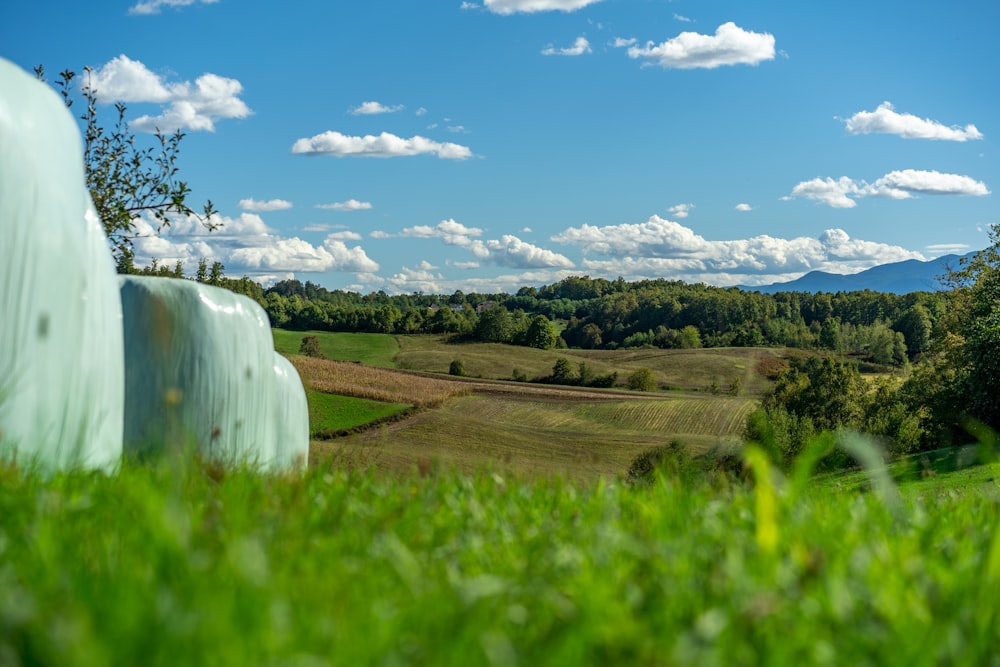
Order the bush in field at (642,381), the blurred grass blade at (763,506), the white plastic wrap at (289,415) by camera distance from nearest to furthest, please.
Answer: the blurred grass blade at (763,506) → the white plastic wrap at (289,415) → the bush in field at (642,381)

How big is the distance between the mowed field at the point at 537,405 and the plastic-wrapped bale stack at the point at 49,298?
118 ft

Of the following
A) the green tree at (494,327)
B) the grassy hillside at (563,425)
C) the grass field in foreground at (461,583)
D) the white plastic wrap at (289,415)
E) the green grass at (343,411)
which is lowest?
the grassy hillside at (563,425)

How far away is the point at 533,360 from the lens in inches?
4500

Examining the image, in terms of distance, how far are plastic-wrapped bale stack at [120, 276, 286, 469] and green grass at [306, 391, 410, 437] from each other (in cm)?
5254

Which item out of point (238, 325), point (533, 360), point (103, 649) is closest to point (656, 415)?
point (533, 360)

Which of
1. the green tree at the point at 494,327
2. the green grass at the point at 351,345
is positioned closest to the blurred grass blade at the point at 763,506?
the green grass at the point at 351,345

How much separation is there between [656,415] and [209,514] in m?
76.4

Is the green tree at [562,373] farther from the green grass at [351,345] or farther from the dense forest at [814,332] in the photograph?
the dense forest at [814,332]

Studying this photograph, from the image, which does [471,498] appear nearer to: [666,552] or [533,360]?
[666,552]

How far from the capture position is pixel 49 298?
Result: 4465mm

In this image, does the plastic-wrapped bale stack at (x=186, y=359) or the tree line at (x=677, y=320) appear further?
the tree line at (x=677, y=320)

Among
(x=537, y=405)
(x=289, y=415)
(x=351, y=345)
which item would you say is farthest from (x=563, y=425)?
(x=289, y=415)

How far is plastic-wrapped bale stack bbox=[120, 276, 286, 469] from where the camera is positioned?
6.69 meters

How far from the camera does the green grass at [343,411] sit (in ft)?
201
